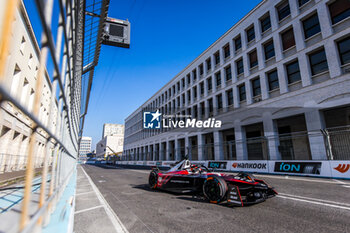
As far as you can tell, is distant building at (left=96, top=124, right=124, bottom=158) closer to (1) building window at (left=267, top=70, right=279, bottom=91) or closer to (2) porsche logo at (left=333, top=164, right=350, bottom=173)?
(1) building window at (left=267, top=70, right=279, bottom=91)

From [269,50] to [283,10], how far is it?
3.70 metres

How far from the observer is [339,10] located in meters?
13.8

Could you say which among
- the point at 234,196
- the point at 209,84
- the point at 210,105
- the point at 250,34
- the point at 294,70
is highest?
the point at 250,34

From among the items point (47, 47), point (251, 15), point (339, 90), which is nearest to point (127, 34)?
point (47, 47)

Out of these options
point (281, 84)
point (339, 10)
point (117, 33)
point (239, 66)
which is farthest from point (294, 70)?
point (117, 33)

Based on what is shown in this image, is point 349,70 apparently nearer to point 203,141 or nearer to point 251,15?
point 251,15

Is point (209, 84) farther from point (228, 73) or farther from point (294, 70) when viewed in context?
point (294, 70)

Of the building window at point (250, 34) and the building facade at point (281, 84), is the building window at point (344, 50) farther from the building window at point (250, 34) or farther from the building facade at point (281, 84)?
the building window at point (250, 34)

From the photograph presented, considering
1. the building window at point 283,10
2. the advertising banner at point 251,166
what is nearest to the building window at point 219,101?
the advertising banner at point 251,166

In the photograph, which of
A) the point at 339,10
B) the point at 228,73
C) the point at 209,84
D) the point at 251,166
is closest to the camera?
the point at 339,10

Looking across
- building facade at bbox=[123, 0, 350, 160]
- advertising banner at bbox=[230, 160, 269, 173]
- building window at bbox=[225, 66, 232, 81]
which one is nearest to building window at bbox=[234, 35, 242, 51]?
building facade at bbox=[123, 0, 350, 160]

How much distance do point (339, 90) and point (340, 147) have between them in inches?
174

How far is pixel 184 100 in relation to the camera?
1303 inches

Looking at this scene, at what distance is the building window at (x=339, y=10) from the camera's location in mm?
13406
